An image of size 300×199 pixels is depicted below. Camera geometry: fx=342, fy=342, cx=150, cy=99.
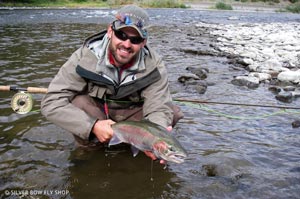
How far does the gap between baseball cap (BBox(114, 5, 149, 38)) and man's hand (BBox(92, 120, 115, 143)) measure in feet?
3.34

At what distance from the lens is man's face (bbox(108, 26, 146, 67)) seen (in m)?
3.67

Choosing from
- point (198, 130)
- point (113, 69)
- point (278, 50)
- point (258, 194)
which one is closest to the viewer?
point (258, 194)

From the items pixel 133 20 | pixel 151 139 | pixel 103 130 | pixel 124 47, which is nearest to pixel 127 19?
pixel 133 20

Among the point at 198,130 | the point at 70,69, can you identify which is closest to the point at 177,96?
the point at 198,130

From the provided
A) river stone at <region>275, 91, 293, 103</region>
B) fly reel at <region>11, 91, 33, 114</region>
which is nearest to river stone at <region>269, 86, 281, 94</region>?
river stone at <region>275, 91, 293, 103</region>

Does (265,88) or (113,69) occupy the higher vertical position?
(113,69)

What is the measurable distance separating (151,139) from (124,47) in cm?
117

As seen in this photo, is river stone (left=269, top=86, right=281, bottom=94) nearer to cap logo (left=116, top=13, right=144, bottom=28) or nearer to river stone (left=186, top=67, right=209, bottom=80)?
river stone (left=186, top=67, right=209, bottom=80)

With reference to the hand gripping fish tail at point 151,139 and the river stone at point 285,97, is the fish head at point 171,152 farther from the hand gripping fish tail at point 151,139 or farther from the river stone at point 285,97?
the river stone at point 285,97

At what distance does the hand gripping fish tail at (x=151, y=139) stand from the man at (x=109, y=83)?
0.60 feet

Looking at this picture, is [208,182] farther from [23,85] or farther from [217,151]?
[23,85]

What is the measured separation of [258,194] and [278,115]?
9.34 ft

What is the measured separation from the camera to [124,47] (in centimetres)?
372

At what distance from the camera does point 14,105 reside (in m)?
4.86
